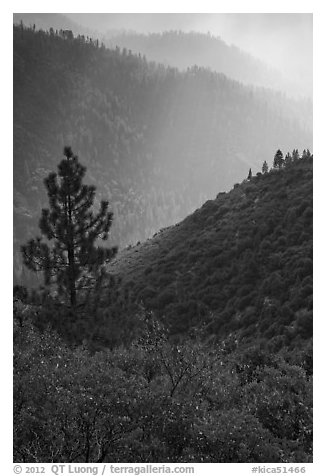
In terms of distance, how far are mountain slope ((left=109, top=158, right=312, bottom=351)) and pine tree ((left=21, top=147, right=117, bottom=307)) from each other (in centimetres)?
406

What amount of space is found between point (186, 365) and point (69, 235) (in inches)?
286

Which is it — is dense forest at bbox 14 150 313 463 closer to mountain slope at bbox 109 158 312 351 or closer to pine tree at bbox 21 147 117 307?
mountain slope at bbox 109 158 312 351

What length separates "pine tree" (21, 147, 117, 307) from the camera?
17.5 m

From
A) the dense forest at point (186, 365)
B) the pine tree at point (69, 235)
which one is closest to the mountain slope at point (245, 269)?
the dense forest at point (186, 365)

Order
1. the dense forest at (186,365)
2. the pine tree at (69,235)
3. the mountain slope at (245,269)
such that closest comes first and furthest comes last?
the dense forest at (186,365)
the pine tree at (69,235)
the mountain slope at (245,269)

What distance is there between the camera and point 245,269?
2491 cm

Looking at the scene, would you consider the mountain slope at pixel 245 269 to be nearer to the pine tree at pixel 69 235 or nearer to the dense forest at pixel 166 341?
the dense forest at pixel 166 341

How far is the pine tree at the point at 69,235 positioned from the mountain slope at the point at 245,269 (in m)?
4.06

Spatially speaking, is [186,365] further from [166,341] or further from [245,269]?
[245,269]

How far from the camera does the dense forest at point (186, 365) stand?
9727mm

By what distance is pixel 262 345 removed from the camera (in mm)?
18672

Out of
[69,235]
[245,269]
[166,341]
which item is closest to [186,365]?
[166,341]
